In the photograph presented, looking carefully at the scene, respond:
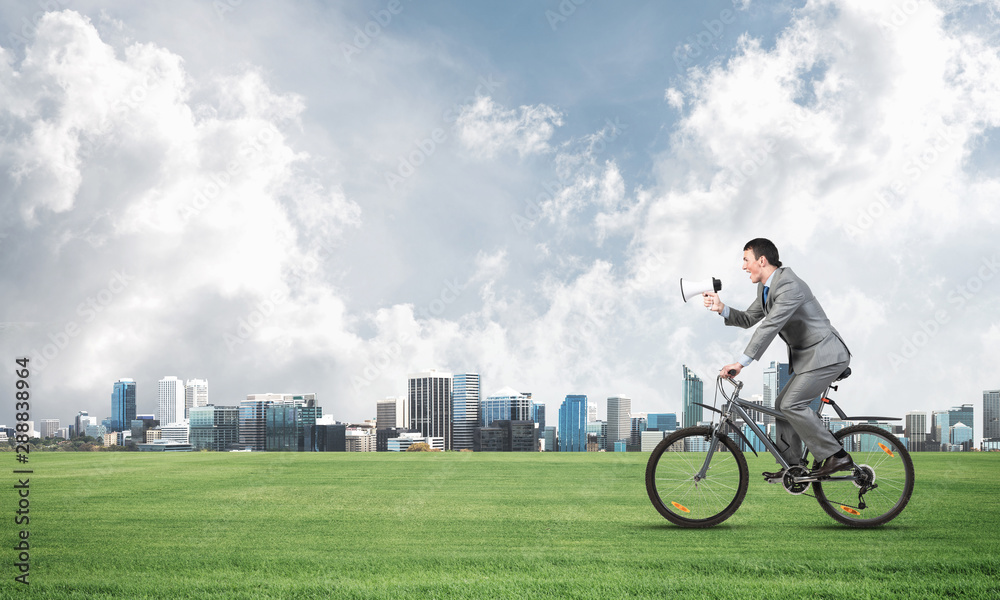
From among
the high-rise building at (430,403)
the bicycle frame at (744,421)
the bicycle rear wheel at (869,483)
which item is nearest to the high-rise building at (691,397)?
the bicycle frame at (744,421)

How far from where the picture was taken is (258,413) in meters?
81.1

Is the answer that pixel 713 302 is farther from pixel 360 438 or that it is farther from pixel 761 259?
pixel 360 438

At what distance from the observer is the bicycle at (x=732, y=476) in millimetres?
7066

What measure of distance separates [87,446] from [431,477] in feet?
106

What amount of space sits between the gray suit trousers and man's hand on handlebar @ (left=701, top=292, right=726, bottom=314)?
3.60ft

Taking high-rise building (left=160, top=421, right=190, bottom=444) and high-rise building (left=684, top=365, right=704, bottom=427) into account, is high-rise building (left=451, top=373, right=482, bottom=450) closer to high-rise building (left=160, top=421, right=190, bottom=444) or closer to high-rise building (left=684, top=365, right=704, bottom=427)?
high-rise building (left=160, top=421, right=190, bottom=444)

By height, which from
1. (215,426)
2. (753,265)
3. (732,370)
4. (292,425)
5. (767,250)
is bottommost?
(215,426)

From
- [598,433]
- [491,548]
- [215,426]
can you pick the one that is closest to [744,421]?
[491,548]

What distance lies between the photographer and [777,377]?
7.62 meters

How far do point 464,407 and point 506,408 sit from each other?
1141 centimetres

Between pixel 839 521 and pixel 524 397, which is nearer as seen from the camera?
pixel 839 521

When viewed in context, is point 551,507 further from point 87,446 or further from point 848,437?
point 87,446

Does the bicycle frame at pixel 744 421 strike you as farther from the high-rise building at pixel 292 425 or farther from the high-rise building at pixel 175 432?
the high-rise building at pixel 175 432

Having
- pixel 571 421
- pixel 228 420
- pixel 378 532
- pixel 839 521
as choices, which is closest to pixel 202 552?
pixel 378 532
